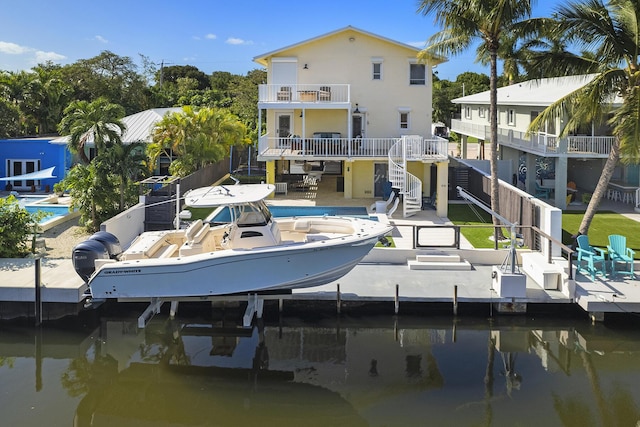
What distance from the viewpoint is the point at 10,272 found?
16.8 m

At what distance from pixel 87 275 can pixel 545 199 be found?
70.0ft

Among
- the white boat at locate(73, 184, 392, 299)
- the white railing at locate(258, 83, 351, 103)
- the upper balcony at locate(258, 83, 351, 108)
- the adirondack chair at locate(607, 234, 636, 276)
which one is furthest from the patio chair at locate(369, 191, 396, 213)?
the adirondack chair at locate(607, 234, 636, 276)

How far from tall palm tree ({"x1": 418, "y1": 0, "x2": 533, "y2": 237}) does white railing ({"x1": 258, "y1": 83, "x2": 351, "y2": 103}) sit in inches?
305

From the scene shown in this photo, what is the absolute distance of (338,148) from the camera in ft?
90.7

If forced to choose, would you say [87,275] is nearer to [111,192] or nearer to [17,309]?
[17,309]

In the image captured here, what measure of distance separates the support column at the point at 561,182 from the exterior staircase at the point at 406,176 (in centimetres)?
611

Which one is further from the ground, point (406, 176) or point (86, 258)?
point (406, 176)

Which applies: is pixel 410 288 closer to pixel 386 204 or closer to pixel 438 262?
pixel 438 262

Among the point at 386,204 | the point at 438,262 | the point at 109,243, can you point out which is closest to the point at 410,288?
the point at 438,262

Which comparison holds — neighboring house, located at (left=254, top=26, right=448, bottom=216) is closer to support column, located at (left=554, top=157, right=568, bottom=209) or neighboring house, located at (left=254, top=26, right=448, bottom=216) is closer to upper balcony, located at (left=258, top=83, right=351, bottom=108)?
upper balcony, located at (left=258, top=83, right=351, bottom=108)

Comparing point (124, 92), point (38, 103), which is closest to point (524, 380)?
point (38, 103)

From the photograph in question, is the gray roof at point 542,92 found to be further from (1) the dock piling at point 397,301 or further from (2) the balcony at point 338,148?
(1) the dock piling at point 397,301

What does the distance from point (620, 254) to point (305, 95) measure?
50.1 ft

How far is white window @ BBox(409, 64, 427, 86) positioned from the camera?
29.5 m
